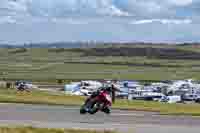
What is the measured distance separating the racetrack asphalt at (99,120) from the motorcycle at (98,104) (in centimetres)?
26

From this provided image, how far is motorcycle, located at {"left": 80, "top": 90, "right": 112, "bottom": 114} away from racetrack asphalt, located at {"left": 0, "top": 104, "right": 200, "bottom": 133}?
10.2 inches

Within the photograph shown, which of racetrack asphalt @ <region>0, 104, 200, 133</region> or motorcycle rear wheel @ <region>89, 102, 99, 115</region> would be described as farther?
motorcycle rear wheel @ <region>89, 102, 99, 115</region>

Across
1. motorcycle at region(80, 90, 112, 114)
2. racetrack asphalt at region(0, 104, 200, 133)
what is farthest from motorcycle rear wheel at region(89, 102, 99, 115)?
racetrack asphalt at region(0, 104, 200, 133)

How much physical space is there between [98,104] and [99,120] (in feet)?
10.3

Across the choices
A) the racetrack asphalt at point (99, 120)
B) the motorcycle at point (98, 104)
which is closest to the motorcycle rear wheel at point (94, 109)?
the motorcycle at point (98, 104)

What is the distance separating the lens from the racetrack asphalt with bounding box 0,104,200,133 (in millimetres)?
17539

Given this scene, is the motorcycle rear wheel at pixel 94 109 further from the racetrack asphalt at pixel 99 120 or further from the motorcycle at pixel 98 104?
the racetrack asphalt at pixel 99 120

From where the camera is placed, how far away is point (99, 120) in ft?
65.7

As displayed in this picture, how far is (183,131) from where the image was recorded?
1705cm

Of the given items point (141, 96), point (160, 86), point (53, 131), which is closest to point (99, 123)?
point (53, 131)

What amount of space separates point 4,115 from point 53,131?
22.4ft

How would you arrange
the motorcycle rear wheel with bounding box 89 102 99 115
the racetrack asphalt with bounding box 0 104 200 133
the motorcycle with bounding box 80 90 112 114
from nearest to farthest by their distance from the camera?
the racetrack asphalt with bounding box 0 104 200 133 < the motorcycle with bounding box 80 90 112 114 < the motorcycle rear wheel with bounding box 89 102 99 115

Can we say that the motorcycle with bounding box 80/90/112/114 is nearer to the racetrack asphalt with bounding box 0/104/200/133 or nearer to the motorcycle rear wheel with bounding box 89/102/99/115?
the motorcycle rear wheel with bounding box 89/102/99/115

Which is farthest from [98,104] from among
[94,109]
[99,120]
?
[99,120]
